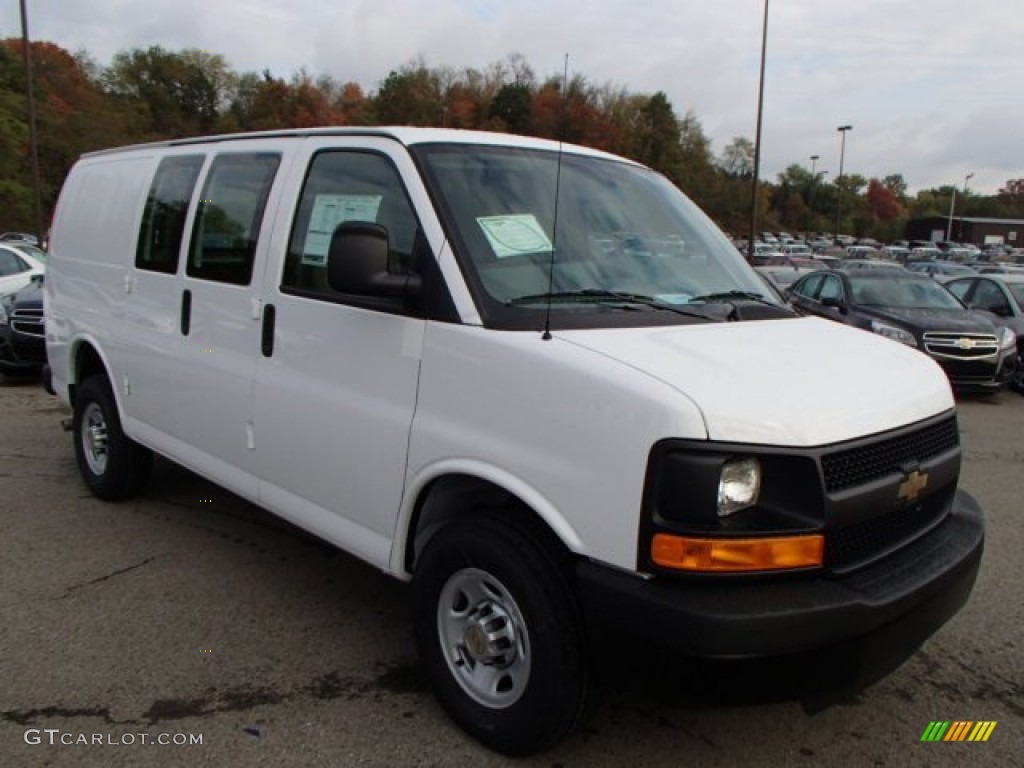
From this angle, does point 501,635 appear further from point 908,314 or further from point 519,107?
point 908,314

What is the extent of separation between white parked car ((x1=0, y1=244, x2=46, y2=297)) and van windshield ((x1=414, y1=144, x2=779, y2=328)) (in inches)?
458

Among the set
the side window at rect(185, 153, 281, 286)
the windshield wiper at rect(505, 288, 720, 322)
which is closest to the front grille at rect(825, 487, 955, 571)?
the windshield wiper at rect(505, 288, 720, 322)

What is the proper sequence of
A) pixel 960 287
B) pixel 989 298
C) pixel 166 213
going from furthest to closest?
pixel 960 287, pixel 989 298, pixel 166 213

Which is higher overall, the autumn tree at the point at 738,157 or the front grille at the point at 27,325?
the autumn tree at the point at 738,157

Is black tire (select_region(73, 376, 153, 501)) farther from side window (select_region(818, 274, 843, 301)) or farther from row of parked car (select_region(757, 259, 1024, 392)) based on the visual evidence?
side window (select_region(818, 274, 843, 301))

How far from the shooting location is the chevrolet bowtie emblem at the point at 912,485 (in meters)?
2.64

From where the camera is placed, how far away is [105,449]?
5.31 meters

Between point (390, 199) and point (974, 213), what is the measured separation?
158814 millimetres

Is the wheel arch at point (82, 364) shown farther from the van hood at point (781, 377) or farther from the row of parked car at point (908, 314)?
the row of parked car at point (908, 314)

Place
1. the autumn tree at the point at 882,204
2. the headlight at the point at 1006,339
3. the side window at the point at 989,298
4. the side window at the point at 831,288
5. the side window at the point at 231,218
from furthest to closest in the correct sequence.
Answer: the autumn tree at the point at 882,204 < the side window at the point at 989,298 < the side window at the point at 831,288 < the headlight at the point at 1006,339 < the side window at the point at 231,218

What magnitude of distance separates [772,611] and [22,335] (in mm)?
9919

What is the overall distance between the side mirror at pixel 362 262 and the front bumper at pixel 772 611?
3.76 ft

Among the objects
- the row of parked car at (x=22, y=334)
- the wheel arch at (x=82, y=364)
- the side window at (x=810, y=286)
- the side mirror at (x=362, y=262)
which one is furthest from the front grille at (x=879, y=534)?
the side window at (x=810, y=286)

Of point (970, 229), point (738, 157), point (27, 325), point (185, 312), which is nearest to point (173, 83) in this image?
point (738, 157)
